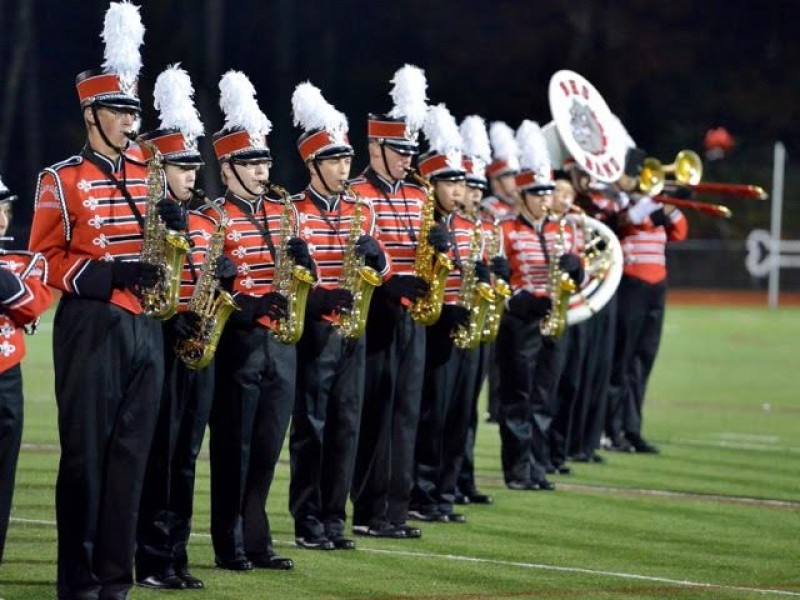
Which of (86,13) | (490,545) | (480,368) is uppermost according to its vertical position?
Result: (86,13)

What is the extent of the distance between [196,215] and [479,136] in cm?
342

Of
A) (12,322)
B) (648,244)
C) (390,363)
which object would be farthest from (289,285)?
(648,244)

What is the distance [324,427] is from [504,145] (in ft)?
14.6

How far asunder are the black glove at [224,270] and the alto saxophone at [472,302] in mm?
2379

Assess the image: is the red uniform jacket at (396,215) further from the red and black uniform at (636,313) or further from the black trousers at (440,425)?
the red and black uniform at (636,313)

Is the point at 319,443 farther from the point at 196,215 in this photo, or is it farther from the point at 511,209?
the point at 511,209

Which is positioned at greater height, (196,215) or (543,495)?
(196,215)

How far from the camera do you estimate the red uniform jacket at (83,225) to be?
7145 millimetres

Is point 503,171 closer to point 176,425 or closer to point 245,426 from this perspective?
point 245,426

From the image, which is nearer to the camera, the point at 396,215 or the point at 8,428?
the point at 8,428

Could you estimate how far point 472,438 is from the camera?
11.0m

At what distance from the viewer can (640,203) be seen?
14.0m

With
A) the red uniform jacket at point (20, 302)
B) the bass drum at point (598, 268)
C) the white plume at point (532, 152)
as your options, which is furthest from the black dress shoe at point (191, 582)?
the bass drum at point (598, 268)

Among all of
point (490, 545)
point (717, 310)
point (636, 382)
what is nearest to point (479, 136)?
point (490, 545)
